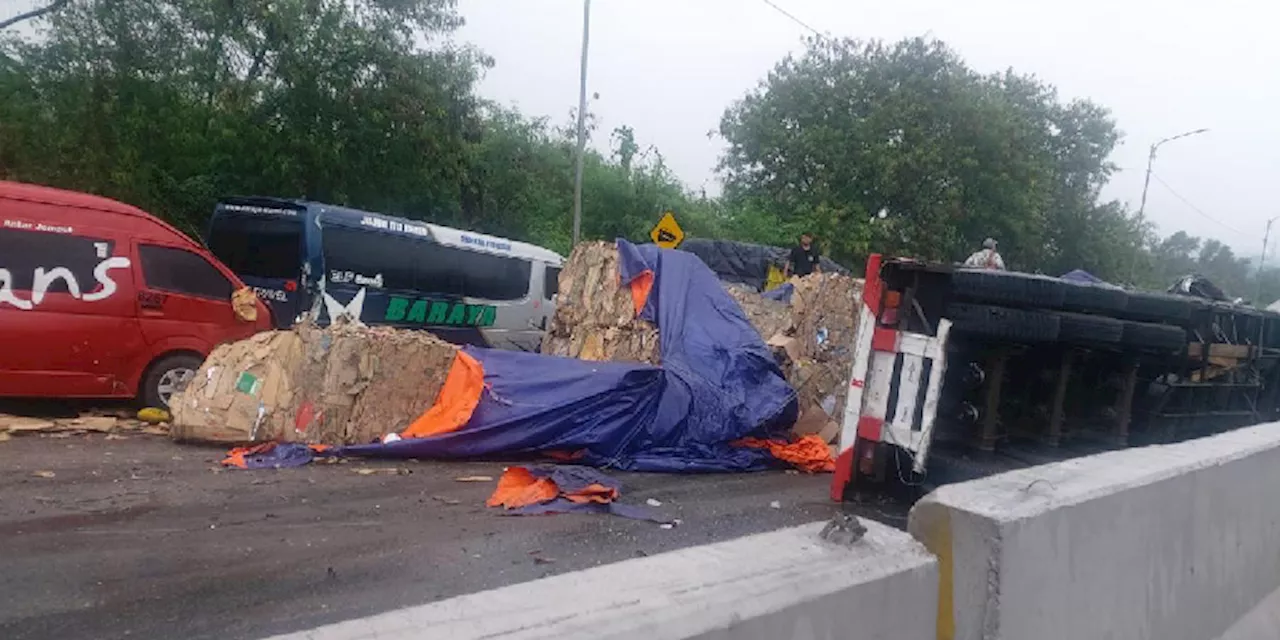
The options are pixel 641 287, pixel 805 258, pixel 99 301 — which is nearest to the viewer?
pixel 99 301

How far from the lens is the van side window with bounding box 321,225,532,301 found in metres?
12.2

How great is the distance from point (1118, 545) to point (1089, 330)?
12.7 ft

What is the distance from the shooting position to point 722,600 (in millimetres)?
1902

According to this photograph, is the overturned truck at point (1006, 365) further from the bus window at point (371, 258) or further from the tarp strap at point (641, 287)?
the bus window at point (371, 258)

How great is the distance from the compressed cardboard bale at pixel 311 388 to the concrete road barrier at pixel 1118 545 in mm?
6010

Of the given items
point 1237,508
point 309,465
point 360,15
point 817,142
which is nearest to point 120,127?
point 360,15

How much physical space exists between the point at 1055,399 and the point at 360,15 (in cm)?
1440

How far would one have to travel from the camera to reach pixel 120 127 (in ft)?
48.8

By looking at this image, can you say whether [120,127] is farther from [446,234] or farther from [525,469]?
[525,469]

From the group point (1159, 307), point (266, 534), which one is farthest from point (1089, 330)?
point (266, 534)

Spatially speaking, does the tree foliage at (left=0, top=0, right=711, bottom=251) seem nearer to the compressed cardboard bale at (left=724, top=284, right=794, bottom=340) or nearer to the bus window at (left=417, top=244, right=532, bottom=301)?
the bus window at (left=417, top=244, right=532, bottom=301)

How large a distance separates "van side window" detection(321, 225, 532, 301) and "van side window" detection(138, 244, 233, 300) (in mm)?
2312

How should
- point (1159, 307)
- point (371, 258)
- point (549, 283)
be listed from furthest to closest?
point (549, 283) < point (371, 258) < point (1159, 307)

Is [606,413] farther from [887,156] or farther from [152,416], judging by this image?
[887,156]
